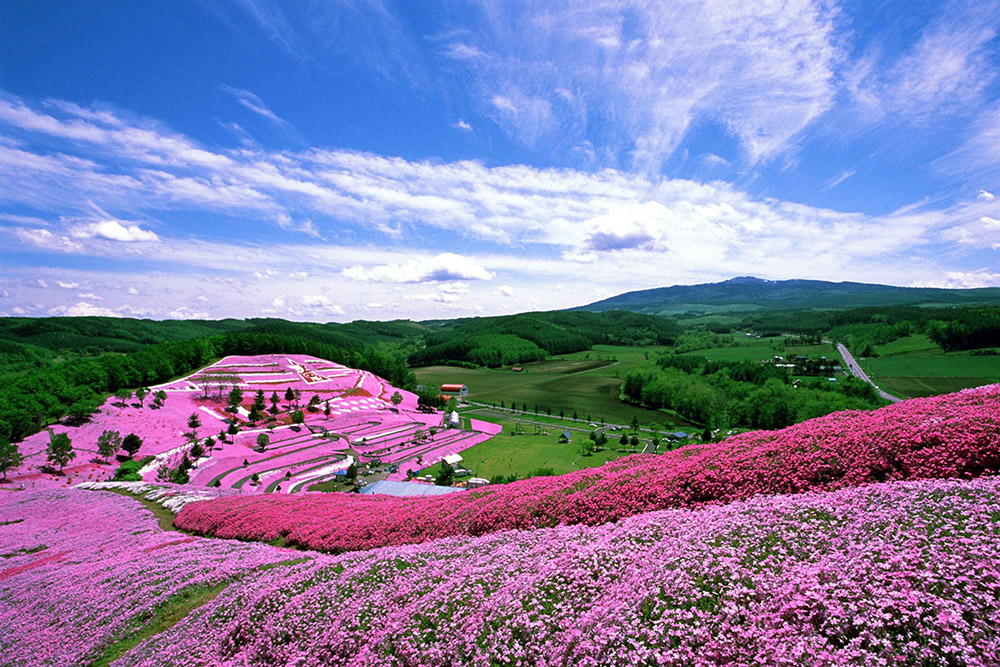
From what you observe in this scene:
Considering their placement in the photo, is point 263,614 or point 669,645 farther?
point 263,614

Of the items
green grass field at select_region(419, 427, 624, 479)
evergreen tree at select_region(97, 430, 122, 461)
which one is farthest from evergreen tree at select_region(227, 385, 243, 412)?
green grass field at select_region(419, 427, 624, 479)

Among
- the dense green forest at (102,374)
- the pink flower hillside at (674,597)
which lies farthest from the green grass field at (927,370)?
the dense green forest at (102,374)

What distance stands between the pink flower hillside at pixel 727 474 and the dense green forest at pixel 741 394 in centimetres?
9242

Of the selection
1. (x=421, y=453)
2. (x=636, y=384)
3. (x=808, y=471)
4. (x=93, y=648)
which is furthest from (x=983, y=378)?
(x=93, y=648)

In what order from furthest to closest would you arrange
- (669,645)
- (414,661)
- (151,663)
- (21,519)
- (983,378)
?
(983,378) < (21,519) < (151,663) < (414,661) < (669,645)

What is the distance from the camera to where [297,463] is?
69938mm

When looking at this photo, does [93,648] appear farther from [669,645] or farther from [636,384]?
[636,384]

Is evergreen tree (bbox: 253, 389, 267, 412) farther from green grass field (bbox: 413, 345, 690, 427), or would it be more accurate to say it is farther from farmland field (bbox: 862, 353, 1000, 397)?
farmland field (bbox: 862, 353, 1000, 397)

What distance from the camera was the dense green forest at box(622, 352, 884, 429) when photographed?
329 feet

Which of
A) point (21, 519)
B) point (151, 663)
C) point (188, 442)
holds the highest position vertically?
point (151, 663)

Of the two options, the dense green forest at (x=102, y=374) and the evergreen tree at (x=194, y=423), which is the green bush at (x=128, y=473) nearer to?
the dense green forest at (x=102, y=374)

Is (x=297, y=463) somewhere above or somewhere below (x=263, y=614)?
below

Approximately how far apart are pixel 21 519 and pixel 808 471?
4798 cm

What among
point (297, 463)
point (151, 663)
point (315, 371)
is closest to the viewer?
point (151, 663)
